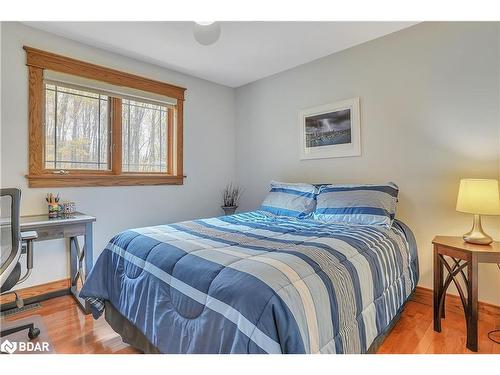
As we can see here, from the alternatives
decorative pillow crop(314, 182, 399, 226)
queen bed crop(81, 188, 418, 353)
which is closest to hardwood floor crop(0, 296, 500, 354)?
queen bed crop(81, 188, 418, 353)

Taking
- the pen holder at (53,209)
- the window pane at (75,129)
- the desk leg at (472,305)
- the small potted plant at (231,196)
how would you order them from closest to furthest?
the desk leg at (472,305)
the pen holder at (53,209)
the window pane at (75,129)
the small potted plant at (231,196)

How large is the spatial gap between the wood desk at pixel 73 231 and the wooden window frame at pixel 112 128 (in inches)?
14.5

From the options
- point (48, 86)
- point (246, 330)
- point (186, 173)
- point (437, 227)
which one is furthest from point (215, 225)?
point (48, 86)

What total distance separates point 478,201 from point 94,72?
342 centimetres

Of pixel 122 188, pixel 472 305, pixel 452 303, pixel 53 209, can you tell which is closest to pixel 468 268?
pixel 472 305

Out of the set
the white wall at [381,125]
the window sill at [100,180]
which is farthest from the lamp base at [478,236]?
the window sill at [100,180]

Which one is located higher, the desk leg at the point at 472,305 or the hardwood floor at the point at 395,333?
the desk leg at the point at 472,305

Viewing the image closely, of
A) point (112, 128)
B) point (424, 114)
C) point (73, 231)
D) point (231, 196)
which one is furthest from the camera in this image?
point (231, 196)

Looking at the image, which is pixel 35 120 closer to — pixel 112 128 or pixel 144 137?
pixel 112 128

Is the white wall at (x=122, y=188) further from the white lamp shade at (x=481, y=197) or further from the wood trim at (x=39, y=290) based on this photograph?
the white lamp shade at (x=481, y=197)

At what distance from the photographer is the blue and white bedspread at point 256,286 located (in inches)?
40.0

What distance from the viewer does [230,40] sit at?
262cm

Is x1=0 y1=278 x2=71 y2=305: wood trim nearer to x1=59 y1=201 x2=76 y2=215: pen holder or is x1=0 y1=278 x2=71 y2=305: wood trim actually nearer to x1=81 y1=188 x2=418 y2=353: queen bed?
x1=59 y1=201 x2=76 y2=215: pen holder

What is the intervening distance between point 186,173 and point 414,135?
2.55 m
